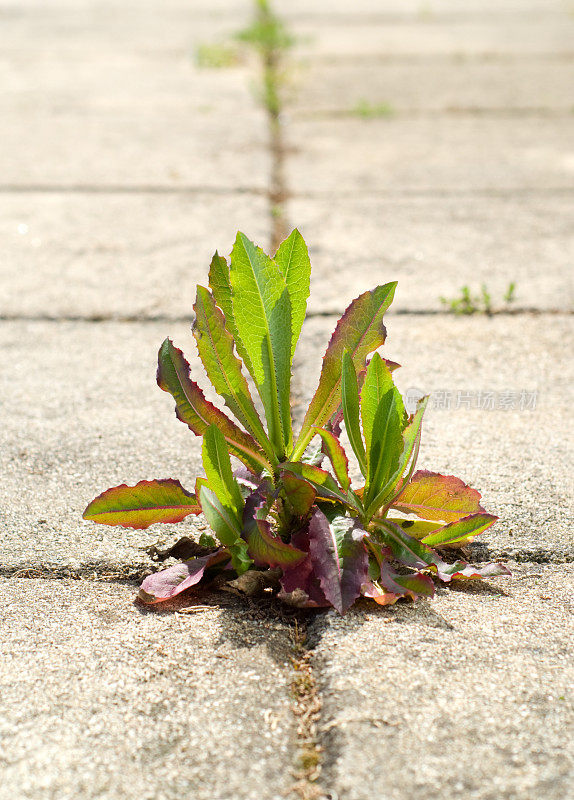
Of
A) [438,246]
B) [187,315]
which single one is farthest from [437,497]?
[438,246]

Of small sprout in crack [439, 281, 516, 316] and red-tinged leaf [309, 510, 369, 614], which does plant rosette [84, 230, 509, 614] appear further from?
small sprout in crack [439, 281, 516, 316]

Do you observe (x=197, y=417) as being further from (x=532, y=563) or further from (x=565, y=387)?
(x=565, y=387)

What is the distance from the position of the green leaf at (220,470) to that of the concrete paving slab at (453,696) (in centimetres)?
23

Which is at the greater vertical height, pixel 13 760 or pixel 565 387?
pixel 565 387

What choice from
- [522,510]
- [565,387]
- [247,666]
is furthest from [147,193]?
[247,666]

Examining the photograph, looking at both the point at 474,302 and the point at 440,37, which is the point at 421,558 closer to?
the point at 474,302

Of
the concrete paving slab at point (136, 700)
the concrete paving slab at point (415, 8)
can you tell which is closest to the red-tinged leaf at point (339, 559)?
the concrete paving slab at point (136, 700)

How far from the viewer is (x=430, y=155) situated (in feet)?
12.3

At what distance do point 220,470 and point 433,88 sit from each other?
13.0 feet

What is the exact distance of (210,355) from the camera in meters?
1.48

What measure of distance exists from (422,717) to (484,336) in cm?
138

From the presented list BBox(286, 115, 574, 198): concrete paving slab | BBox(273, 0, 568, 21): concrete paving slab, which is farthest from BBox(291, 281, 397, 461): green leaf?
BBox(273, 0, 568, 21): concrete paving slab

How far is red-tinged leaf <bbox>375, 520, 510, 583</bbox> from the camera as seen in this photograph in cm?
138

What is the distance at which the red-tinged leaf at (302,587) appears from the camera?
133 centimetres
